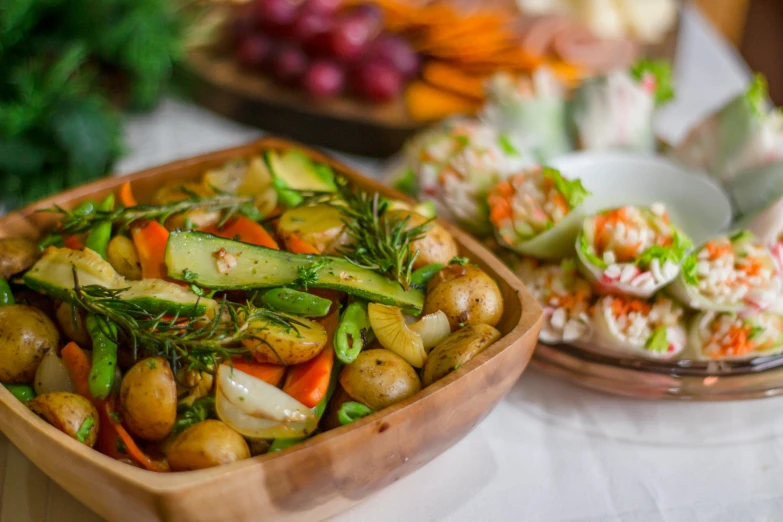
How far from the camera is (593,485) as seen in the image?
91cm

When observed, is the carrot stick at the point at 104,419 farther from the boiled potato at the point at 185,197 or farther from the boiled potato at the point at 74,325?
the boiled potato at the point at 185,197

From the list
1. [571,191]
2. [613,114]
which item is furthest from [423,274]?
[613,114]

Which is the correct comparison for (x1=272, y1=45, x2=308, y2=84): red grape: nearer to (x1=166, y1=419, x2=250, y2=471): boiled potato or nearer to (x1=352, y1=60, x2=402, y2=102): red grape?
(x1=352, y1=60, x2=402, y2=102): red grape

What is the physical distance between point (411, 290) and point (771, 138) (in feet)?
2.37

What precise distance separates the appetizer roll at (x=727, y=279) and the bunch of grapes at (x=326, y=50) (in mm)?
884

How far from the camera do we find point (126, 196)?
101cm

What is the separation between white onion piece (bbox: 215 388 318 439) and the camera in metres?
0.71

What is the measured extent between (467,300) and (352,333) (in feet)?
0.48

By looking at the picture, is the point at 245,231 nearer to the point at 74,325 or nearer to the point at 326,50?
the point at 74,325

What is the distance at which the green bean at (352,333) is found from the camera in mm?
799

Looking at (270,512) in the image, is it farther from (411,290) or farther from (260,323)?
(411,290)

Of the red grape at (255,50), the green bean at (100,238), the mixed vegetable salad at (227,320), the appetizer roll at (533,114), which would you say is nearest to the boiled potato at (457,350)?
the mixed vegetable salad at (227,320)

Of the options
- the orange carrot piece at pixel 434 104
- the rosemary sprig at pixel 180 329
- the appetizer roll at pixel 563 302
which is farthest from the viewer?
the orange carrot piece at pixel 434 104

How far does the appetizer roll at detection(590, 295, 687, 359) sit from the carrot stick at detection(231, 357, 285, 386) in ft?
1.45
